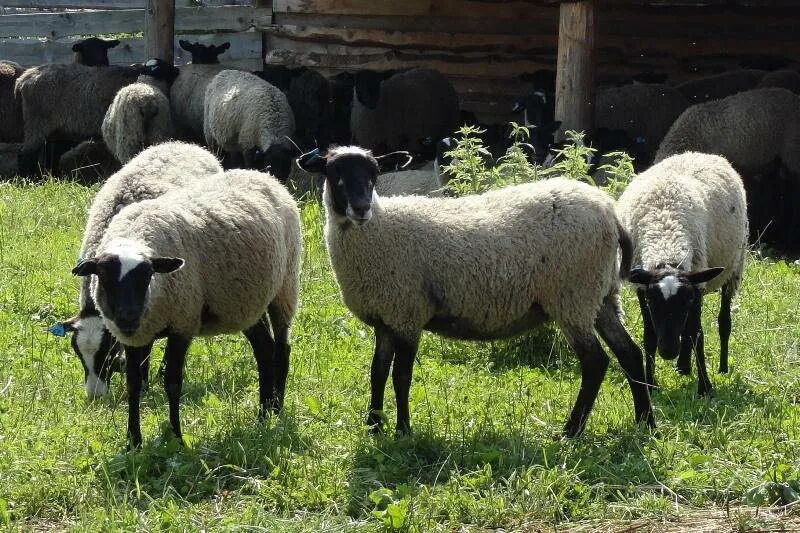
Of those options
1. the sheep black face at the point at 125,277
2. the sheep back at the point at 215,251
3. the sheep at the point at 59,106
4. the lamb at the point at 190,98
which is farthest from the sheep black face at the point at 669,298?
the sheep at the point at 59,106

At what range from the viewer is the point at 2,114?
647 inches

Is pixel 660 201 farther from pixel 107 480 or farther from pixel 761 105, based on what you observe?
pixel 761 105

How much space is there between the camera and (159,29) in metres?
15.6

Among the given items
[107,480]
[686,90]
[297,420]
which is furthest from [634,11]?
[107,480]

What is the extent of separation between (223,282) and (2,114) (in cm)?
1136

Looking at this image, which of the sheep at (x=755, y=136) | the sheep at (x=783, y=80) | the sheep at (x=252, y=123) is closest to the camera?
the sheep at (x=755, y=136)

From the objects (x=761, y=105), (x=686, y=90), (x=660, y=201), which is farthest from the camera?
(x=686, y=90)

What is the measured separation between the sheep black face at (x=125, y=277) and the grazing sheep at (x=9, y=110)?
1153 cm

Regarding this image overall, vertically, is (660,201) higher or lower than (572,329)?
higher

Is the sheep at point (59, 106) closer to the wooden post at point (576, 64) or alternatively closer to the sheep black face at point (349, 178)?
the wooden post at point (576, 64)

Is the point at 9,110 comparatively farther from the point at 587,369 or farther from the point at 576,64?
the point at 587,369

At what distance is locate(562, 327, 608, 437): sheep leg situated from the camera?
632cm

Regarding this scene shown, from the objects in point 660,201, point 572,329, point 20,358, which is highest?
point 660,201

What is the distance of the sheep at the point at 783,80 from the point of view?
14.3 meters
